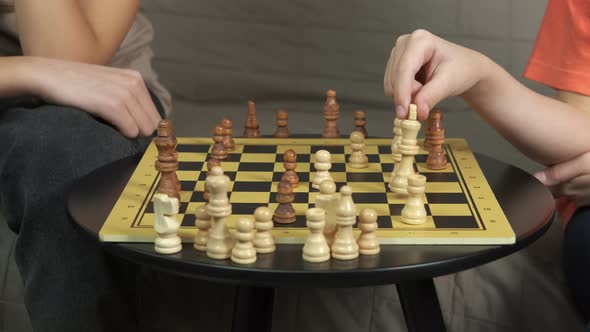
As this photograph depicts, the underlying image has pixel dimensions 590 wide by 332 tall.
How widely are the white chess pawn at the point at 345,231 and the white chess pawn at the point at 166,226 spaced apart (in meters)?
0.18

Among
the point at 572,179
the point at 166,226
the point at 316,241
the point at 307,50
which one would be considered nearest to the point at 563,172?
the point at 572,179

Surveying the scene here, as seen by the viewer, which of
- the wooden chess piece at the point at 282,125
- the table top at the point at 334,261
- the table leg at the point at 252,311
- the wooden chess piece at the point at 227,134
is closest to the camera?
the table top at the point at 334,261

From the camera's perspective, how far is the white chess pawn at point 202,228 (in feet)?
3.19

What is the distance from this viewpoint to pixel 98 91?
4.41 ft

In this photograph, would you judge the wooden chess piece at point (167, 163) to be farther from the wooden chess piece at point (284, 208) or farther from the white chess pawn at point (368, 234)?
the white chess pawn at point (368, 234)

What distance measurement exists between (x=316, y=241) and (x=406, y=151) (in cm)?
29

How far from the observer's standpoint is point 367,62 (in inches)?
83.7

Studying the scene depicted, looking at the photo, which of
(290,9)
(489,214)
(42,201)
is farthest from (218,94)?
(489,214)

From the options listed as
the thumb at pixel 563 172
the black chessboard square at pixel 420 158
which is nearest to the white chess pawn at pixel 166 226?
the black chessboard square at pixel 420 158

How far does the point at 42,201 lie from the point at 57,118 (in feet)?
0.45

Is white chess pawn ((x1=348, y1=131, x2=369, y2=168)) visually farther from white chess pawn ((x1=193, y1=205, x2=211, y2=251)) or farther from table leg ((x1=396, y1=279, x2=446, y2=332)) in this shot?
white chess pawn ((x1=193, y1=205, x2=211, y2=251))

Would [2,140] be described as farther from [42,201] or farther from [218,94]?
[218,94]

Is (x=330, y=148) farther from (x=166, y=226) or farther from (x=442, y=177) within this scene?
(x=166, y=226)

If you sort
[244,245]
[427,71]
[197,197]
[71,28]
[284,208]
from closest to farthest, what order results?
[244,245]
[284,208]
[197,197]
[427,71]
[71,28]
